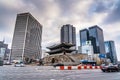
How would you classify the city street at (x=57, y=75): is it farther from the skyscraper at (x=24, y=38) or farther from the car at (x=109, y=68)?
the skyscraper at (x=24, y=38)

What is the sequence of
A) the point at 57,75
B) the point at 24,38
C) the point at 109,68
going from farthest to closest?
the point at 24,38 → the point at 109,68 → the point at 57,75

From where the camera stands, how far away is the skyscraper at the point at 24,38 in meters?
166

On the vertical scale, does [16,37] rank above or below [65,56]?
above

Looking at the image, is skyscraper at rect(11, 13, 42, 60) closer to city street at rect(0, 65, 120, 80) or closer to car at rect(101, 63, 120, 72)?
car at rect(101, 63, 120, 72)

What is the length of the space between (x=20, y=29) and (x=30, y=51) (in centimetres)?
3457

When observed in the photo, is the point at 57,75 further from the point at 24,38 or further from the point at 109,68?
the point at 24,38

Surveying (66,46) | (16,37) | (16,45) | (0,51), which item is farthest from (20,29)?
(66,46)

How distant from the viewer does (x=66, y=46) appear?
10725 cm

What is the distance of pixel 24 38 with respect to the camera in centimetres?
16850

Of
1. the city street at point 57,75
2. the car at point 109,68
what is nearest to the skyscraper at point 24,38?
the car at point 109,68

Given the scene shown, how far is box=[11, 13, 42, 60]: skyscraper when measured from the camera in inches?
6531

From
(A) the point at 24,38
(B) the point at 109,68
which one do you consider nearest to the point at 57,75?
(B) the point at 109,68

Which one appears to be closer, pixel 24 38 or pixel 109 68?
pixel 109 68

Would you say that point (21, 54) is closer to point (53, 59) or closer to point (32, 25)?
point (32, 25)
